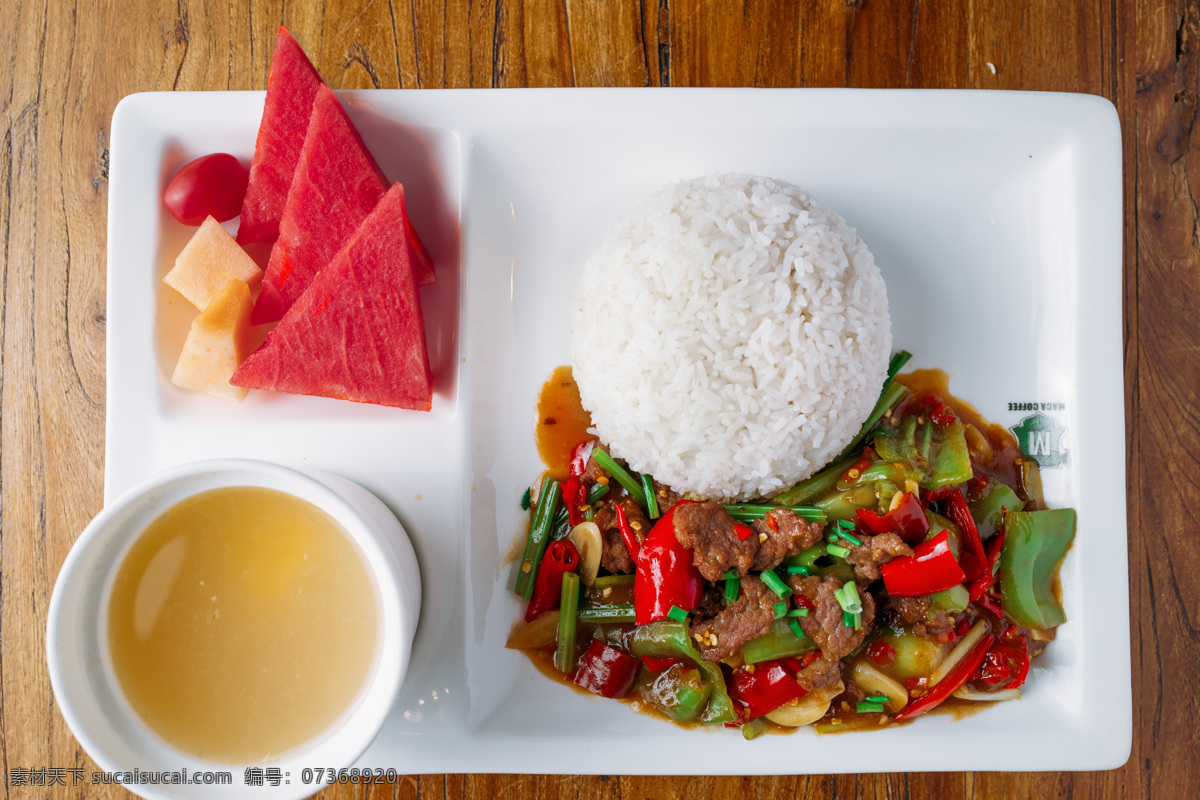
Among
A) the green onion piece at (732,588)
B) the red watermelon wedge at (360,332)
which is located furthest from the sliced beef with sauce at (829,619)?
the red watermelon wedge at (360,332)

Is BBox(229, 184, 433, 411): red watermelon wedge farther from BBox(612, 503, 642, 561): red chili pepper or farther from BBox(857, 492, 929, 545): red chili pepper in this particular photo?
BBox(857, 492, 929, 545): red chili pepper

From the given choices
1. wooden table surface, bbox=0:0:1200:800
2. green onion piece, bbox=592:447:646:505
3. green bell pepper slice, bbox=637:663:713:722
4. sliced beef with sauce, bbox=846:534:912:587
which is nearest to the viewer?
sliced beef with sauce, bbox=846:534:912:587

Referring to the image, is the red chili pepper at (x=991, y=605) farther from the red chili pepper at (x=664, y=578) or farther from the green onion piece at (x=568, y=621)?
the green onion piece at (x=568, y=621)

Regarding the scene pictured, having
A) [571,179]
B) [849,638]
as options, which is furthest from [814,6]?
[849,638]

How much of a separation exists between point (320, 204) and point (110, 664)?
1214 mm

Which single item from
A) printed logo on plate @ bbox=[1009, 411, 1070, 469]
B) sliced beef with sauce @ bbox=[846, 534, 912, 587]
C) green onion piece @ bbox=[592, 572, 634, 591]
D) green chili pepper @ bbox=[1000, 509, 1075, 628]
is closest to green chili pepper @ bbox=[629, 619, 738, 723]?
green onion piece @ bbox=[592, 572, 634, 591]

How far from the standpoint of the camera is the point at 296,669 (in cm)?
155

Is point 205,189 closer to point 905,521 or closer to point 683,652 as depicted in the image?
point 683,652

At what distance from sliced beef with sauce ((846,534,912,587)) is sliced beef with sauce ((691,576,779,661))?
0.23m

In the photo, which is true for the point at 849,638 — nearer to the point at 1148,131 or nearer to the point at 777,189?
the point at 777,189

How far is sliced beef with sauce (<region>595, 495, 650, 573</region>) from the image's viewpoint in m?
1.92

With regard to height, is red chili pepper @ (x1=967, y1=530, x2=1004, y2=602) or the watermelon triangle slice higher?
the watermelon triangle slice

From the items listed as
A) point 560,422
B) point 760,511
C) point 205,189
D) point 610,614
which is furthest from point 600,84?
point 610,614

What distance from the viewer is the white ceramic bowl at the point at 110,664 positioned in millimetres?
1450
